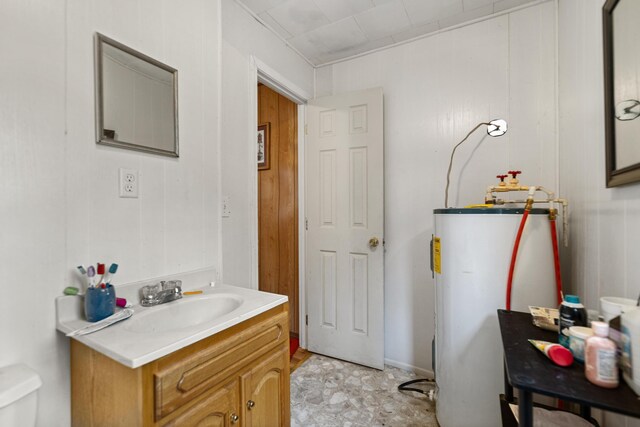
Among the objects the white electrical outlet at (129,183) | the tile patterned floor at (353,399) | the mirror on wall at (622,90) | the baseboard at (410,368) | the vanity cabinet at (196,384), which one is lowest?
the tile patterned floor at (353,399)

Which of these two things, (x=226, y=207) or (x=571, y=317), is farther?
(x=226, y=207)

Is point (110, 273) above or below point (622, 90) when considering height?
below

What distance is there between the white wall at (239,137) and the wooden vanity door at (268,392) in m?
0.64

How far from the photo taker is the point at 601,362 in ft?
2.10

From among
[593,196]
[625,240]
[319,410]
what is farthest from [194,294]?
[593,196]

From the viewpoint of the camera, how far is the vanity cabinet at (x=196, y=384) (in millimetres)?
735

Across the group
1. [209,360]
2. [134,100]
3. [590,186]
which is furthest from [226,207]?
[590,186]

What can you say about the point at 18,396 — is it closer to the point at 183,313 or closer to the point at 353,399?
the point at 183,313

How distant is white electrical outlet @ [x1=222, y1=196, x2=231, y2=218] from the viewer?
5.24 feet

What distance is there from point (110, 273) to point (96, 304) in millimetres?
139

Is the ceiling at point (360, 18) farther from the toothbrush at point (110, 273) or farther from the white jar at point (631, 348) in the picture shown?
the white jar at point (631, 348)

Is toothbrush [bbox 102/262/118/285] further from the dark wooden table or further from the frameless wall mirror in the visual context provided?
the dark wooden table

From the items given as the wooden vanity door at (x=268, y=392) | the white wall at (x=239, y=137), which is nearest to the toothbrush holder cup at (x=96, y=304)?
the wooden vanity door at (x=268, y=392)

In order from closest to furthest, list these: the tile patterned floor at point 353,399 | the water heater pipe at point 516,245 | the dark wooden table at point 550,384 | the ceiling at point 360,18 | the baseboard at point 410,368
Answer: the dark wooden table at point 550,384
the water heater pipe at point 516,245
the tile patterned floor at point 353,399
the ceiling at point 360,18
the baseboard at point 410,368
